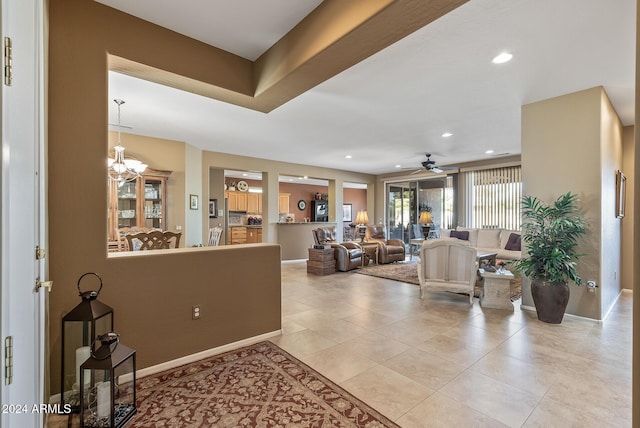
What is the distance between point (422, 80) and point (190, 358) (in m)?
3.61

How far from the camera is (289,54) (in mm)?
2445

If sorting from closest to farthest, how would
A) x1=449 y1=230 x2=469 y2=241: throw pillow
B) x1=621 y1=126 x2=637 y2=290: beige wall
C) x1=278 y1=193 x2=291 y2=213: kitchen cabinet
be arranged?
1. x1=621 y1=126 x2=637 y2=290: beige wall
2. x1=449 y1=230 x2=469 y2=241: throw pillow
3. x1=278 y1=193 x2=291 y2=213: kitchen cabinet

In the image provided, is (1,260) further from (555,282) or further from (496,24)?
(555,282)

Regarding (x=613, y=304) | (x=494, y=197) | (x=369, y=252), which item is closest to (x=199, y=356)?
(x=613, y=304)

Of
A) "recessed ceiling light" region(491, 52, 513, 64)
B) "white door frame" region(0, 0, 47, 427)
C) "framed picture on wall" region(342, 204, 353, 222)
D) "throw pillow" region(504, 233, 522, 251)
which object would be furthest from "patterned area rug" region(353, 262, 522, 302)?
"framed picture on wall" region(342, 204, 353, 222)

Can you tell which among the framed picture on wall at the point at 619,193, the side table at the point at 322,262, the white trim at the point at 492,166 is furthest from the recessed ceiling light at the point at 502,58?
the white trim at the point at 492,166

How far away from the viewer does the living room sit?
1.96 metres

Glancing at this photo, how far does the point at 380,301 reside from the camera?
433cm

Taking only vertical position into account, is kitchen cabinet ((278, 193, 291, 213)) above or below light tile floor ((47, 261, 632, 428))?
above

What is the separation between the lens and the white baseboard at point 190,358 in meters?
2.19

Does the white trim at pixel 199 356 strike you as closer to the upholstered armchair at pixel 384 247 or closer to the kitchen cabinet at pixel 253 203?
the upholstered armchair at pixel 384 247

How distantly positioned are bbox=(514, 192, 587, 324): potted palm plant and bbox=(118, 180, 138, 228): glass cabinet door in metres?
6.11

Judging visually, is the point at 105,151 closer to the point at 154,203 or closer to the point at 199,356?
the point at 199,356

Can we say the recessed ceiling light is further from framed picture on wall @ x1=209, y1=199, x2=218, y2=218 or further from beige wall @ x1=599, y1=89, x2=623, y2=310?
framed picture on wall @ x1=209, y1=199, x2=218, y2=218
